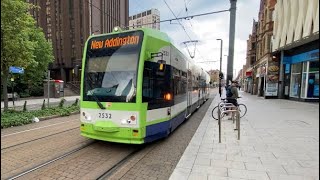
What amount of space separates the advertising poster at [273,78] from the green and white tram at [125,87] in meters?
22.9

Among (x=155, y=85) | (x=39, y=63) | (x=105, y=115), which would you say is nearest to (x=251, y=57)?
(x=39, y=63)

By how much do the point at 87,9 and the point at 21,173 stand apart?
48236 millimetres

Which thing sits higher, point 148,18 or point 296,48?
point 148,18

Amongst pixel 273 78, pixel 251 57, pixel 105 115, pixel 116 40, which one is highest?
pixel 251 57

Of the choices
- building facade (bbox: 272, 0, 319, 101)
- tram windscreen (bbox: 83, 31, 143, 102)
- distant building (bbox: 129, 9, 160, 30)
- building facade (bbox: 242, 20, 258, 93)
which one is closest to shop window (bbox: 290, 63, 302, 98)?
building facade (bbox: 272, 0, 319, 101)

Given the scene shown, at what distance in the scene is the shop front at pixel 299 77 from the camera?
1962cm

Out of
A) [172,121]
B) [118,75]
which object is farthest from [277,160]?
[118,75]

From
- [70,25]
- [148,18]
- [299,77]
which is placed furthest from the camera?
[70,25]

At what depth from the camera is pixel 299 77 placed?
22375 mm

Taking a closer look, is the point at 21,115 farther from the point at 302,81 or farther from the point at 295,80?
the point at 295,80

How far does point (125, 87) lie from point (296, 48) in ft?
72.8

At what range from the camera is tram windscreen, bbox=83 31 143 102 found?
614 centimetres

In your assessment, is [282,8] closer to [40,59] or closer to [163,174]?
[163,174]

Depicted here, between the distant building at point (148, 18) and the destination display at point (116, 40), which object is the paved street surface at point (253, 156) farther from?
the distant building at point (148, 18)
